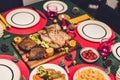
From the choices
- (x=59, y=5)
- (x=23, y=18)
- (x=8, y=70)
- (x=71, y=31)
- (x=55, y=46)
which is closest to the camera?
(x=8, y=70)

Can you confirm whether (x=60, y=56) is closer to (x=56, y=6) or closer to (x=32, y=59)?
(x=32, y=59)

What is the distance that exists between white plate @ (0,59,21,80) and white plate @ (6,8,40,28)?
0.45 metres

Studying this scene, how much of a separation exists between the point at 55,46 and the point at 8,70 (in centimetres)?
43

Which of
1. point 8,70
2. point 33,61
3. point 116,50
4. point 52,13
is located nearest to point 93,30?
point 116,50

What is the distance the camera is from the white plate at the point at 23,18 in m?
2.08

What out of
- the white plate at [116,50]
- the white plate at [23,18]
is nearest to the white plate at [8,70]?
the white plate at [23,18]

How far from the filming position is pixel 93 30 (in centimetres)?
209

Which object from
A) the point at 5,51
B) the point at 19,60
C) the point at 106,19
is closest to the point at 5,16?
the point at 5,51

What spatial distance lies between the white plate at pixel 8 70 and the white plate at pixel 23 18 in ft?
1.47

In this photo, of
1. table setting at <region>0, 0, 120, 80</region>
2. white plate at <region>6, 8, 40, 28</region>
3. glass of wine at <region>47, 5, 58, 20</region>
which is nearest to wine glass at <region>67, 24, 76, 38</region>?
table setting at <region>0, 0, 120, 80</region>

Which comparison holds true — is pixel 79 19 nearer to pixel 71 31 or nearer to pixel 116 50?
pixel 71 31

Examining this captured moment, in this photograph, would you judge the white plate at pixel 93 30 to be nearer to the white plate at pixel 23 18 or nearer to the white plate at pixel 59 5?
the white plate at pixel 59 5

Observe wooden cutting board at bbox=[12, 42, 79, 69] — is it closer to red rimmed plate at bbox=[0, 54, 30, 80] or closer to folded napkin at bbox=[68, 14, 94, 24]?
red rimmed plate at bbox=[0, 54, 30, 80]

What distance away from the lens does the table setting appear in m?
1.68
